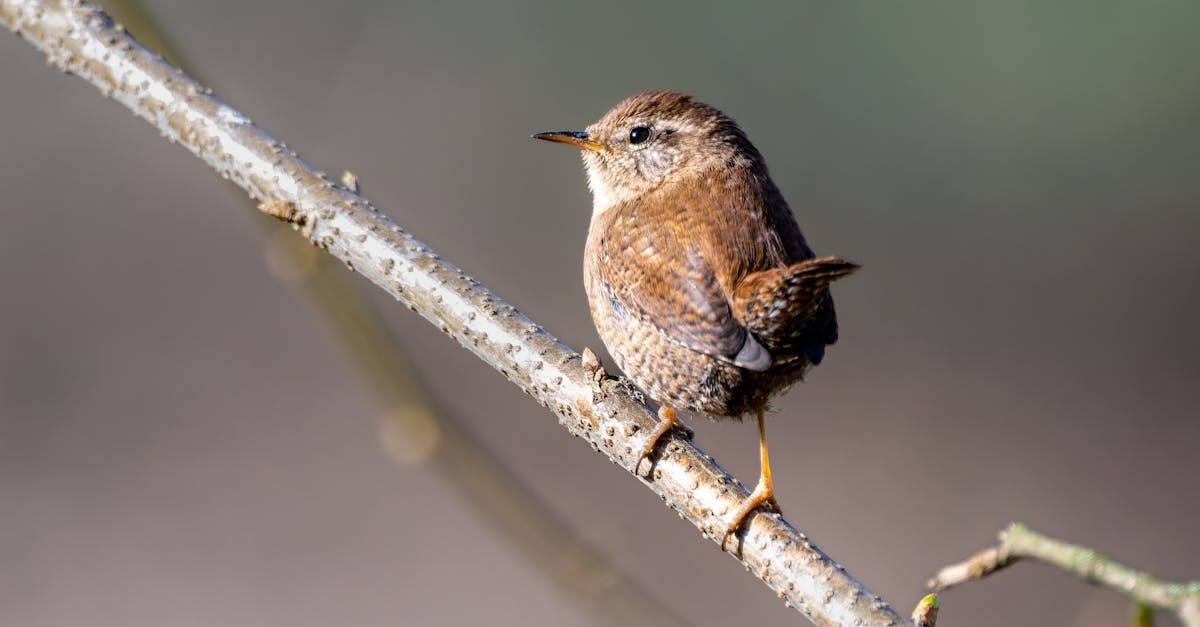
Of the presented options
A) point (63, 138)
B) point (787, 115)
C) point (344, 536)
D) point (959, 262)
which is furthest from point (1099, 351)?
point (63, 138)

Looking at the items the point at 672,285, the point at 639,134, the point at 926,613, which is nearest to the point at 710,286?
the point at 672,285

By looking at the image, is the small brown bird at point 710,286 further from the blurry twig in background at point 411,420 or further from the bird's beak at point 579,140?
the blurry twig in background at point 411,420

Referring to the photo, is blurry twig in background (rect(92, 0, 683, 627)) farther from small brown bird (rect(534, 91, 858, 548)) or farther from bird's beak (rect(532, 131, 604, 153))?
bird's beak (rect(532, 131, 604, 153))

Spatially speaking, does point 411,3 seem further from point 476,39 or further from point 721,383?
point 721,383

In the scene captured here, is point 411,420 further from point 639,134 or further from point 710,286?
point 639,134

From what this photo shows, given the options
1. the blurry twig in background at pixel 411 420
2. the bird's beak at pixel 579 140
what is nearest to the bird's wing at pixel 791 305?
the blurry twig in background at pixel 411 420
